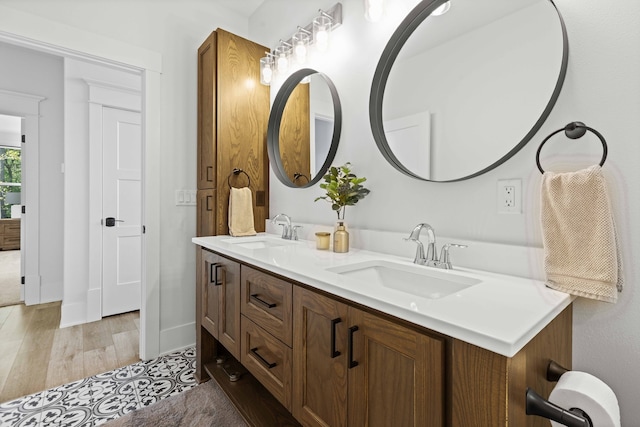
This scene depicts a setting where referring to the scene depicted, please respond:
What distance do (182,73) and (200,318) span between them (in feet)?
5.59

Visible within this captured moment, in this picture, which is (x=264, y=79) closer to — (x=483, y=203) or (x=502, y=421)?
(x=483, y=203)

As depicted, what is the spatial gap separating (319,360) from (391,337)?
32 centimetres

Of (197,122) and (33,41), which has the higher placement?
(33,41)

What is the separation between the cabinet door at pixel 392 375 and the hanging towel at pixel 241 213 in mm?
1347

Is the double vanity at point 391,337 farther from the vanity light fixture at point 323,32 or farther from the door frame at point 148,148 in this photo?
the vanity light fixture at point 323,32

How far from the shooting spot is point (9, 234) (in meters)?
6.45

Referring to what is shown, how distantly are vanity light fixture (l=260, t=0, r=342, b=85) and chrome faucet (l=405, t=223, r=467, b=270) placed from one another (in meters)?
1.17

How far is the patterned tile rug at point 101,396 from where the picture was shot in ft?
5.06

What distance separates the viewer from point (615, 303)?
0.85 meters

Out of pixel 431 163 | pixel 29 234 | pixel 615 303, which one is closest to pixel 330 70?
pixel 431 163

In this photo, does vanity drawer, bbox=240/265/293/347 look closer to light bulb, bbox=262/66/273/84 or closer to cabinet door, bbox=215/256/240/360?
cabinet door, bbox=215/256/240/360

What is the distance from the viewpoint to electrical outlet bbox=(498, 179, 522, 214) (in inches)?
40.4

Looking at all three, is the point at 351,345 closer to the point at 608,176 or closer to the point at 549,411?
the point at 549,411

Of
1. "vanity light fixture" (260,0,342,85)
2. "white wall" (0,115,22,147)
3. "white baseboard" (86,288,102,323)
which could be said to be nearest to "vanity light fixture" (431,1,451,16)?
"vanity light fixture" (260,0,342,85)
